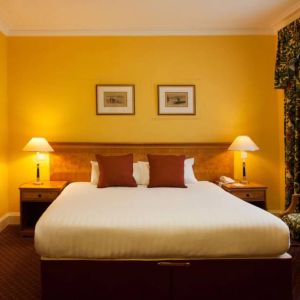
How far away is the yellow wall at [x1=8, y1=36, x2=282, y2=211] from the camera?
4.49 m

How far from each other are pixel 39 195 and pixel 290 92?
3590 millimetres

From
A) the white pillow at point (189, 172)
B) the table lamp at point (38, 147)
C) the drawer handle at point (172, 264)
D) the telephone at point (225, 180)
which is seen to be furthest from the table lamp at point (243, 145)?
the table lamp at point (38, 147)

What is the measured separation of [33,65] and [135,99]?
1.57m

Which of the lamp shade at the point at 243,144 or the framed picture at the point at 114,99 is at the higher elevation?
the framed picture at the point at 114,99

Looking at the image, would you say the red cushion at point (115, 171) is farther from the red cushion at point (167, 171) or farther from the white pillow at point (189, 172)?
the white pillow at point (189, 172)

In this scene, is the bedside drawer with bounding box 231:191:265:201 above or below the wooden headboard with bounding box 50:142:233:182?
below

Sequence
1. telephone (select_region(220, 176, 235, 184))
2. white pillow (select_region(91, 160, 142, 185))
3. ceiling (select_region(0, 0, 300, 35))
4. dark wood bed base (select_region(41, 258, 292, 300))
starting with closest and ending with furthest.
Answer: dark wood bed base (select_region(41, 258, 292, 300))
ceiling (select_region(0, 0, 300, 35))
white pillow (select_region(91, 160, 142, 185))
telephone (select_region(220, 176, 235, 184))

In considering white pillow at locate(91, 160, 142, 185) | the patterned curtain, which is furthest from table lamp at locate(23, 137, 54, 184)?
the patterned curtain

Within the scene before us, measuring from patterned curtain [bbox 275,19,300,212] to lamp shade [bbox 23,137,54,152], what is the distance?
10.6 feet

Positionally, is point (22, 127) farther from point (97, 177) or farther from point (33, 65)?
point (97, 177)

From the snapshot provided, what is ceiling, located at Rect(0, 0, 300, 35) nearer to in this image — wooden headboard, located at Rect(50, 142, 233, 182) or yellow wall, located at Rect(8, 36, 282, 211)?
yellow wall, located at Rect(8, 36, 282, 211)

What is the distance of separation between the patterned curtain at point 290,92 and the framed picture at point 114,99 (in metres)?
2.12

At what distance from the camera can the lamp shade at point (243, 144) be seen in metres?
4.15

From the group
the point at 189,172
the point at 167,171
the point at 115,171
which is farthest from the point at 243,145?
the point at 115,171
